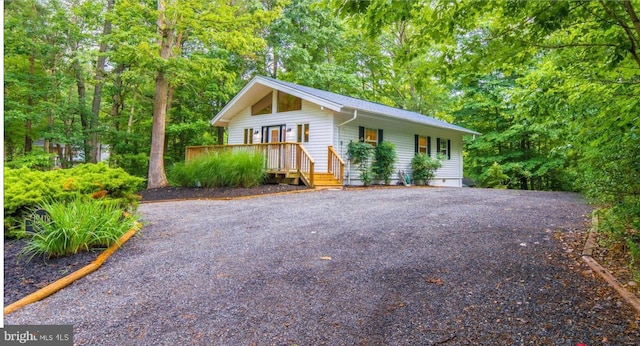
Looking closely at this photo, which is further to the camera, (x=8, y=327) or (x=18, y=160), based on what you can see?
(x=18, y=160)

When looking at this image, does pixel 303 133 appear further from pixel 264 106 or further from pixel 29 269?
pixel 29 269

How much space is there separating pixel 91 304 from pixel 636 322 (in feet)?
12.5

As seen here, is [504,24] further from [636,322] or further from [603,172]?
[636,322]

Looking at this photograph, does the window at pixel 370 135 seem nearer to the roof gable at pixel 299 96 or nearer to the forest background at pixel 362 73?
the roof gable at pixel 299 96

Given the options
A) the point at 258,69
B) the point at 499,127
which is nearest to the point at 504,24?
the point at 499,127

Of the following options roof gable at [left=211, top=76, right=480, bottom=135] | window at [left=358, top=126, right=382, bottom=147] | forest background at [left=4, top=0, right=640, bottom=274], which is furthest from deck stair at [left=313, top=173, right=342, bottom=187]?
forest background at [left=4, top=0, right=640, bottom=274]

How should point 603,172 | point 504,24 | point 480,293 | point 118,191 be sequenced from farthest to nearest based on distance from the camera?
point 118,191
point 603,172
point 504,24
point 480,293

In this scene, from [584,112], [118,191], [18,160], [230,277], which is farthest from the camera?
[18,160]

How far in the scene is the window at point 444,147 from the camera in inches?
659

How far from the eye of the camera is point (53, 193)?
4.29 m

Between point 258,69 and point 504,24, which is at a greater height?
point 258,69

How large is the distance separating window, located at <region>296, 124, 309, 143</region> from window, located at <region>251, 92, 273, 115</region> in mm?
1837

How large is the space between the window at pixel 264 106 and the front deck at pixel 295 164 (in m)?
2.95

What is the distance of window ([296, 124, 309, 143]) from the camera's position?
1289 cm
